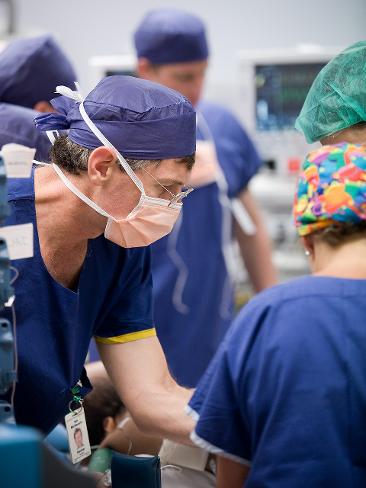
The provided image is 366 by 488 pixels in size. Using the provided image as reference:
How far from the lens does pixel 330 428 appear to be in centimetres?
136

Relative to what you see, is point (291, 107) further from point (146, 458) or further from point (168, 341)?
point (146, 458)

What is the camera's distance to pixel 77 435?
5.99 ft

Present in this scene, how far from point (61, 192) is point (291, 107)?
9.42 ft

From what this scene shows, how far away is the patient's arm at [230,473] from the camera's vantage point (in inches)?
59.4

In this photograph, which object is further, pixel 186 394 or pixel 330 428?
pixel 186 394

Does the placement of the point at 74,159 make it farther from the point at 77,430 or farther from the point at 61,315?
the point at 77,430

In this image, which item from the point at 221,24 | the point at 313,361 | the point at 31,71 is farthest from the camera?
the point at 221,24

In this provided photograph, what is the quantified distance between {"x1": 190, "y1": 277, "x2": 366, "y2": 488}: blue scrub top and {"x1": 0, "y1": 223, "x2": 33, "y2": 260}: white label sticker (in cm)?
41

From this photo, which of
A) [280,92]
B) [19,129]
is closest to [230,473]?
[19,129]

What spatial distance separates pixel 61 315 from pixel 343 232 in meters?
0.66

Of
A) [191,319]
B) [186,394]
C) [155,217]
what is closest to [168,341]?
[191,319]

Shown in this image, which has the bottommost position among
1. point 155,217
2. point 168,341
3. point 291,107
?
point 168,341

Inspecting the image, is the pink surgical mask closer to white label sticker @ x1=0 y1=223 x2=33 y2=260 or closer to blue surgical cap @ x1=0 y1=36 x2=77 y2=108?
white label sticker @ x1=0 y1=223 x2=33 y2=260

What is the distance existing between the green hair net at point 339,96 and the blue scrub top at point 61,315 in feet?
1.63
